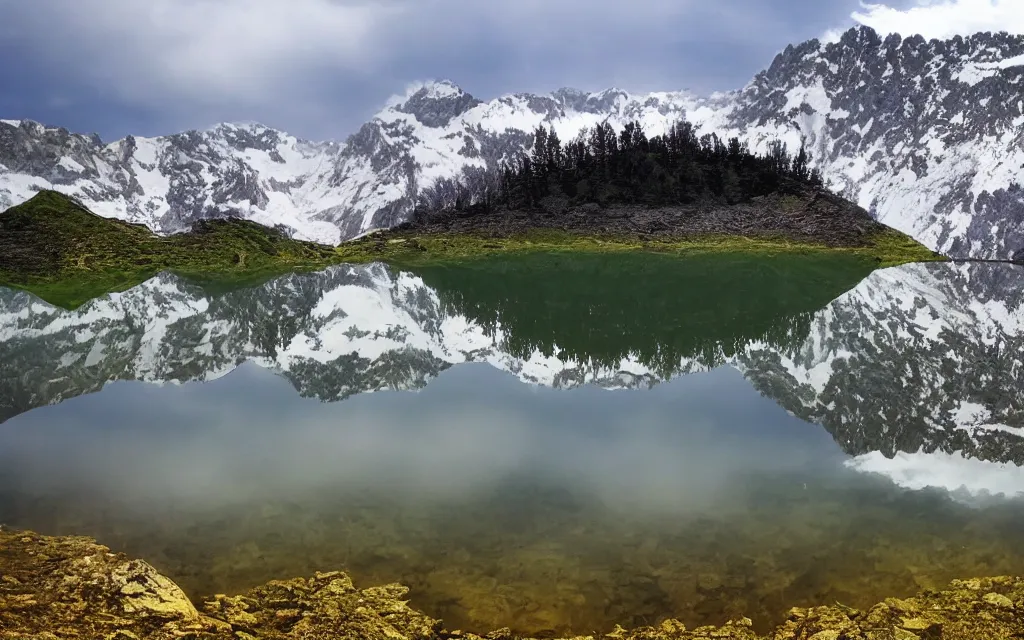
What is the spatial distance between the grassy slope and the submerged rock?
308 ft

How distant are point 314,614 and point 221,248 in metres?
Result: 167

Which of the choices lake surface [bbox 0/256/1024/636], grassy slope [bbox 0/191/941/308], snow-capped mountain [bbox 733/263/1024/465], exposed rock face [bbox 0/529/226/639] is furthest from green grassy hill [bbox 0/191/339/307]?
A: snow-capped mountain [bbox 733/263/1024/465]

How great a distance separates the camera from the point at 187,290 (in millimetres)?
90688

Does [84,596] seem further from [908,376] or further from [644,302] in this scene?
[644,302]

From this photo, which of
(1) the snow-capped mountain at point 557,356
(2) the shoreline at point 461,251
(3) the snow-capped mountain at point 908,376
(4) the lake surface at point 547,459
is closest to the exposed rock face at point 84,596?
(4) the lake surface at point 547,459

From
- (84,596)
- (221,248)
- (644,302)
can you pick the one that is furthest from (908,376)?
(221,248)

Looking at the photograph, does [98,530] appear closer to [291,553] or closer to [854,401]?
[291,553]

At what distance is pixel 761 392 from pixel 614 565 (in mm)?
19208

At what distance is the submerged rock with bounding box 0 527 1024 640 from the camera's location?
1441cm

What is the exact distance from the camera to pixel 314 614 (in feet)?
50.0

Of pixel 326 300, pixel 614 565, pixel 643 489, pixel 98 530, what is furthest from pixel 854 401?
pixel 326 300

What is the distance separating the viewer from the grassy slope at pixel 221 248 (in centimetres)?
12712

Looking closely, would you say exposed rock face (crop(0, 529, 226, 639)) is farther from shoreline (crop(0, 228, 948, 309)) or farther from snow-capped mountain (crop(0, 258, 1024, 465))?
shoreline (crop(0, 228, 948, 309))

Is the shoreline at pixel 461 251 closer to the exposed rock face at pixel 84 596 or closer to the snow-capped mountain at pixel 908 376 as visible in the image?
the snow-capped mountain at pixel 908 376
